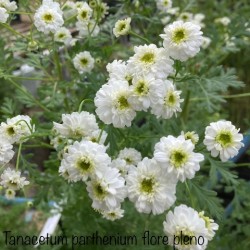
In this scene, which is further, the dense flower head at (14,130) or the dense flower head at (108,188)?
the dense flower head at (14,130)

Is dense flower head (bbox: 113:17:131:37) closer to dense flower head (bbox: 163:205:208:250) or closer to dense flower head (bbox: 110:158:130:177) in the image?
dense flower head (bbox: 110:158:130:177)

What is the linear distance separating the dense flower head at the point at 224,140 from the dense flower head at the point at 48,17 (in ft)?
1.41

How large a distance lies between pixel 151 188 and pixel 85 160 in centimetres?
12

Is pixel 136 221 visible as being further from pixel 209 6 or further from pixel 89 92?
pixel 209 6

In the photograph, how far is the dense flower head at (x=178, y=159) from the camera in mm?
621

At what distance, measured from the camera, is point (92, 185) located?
2.13 feet

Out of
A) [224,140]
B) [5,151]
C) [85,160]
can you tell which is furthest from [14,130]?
[224,140]

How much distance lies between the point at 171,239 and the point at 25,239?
0.78 meters

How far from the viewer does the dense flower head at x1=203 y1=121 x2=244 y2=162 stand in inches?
26.3

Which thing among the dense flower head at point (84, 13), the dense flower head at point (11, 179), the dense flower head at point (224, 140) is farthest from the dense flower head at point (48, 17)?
the dense flower head at point (224, 140)

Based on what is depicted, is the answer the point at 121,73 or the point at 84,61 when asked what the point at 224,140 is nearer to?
the point at 121,73

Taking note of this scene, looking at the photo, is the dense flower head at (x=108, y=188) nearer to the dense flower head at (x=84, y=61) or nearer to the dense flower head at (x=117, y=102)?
the dense flower head at (x=117, y=102)

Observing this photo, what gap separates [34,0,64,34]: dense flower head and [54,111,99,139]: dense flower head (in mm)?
270

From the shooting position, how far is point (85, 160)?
625 mm
